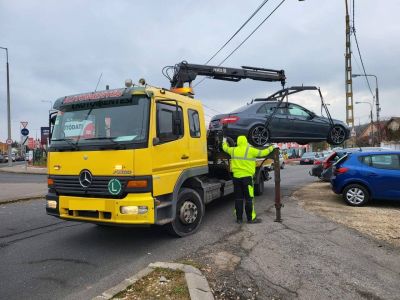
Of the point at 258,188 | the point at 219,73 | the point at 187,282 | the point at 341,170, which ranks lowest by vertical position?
the point at 187,282

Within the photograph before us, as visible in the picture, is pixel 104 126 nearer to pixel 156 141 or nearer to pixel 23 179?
pixel 156 141

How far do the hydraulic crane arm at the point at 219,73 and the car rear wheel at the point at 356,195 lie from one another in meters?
3.74

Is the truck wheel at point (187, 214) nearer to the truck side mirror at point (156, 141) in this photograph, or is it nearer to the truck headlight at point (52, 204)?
the truck side mirror at point (156, 141)

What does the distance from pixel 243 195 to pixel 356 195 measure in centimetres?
369

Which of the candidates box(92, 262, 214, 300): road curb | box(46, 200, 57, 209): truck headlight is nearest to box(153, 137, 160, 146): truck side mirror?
box(92, 262, 214, 300): road curb

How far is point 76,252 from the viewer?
6.35 m

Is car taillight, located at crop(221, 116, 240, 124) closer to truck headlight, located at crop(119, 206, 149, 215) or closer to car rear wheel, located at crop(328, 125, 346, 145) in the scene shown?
car rear wheel, located at crop(328, 125, 346, 145)

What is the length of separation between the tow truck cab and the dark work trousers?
4.35 ft

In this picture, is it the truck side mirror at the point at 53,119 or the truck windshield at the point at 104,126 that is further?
the truck side mirror at the point at 53,119

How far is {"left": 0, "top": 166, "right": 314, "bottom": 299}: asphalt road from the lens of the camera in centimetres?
489

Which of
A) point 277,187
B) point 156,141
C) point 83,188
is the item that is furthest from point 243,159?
point 83,188

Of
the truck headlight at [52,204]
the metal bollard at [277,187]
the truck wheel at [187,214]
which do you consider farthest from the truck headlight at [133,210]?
the metal bollard at [277,187]

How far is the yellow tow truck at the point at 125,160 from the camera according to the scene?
596 centimetres

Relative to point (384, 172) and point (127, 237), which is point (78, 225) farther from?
point (384, 172)
